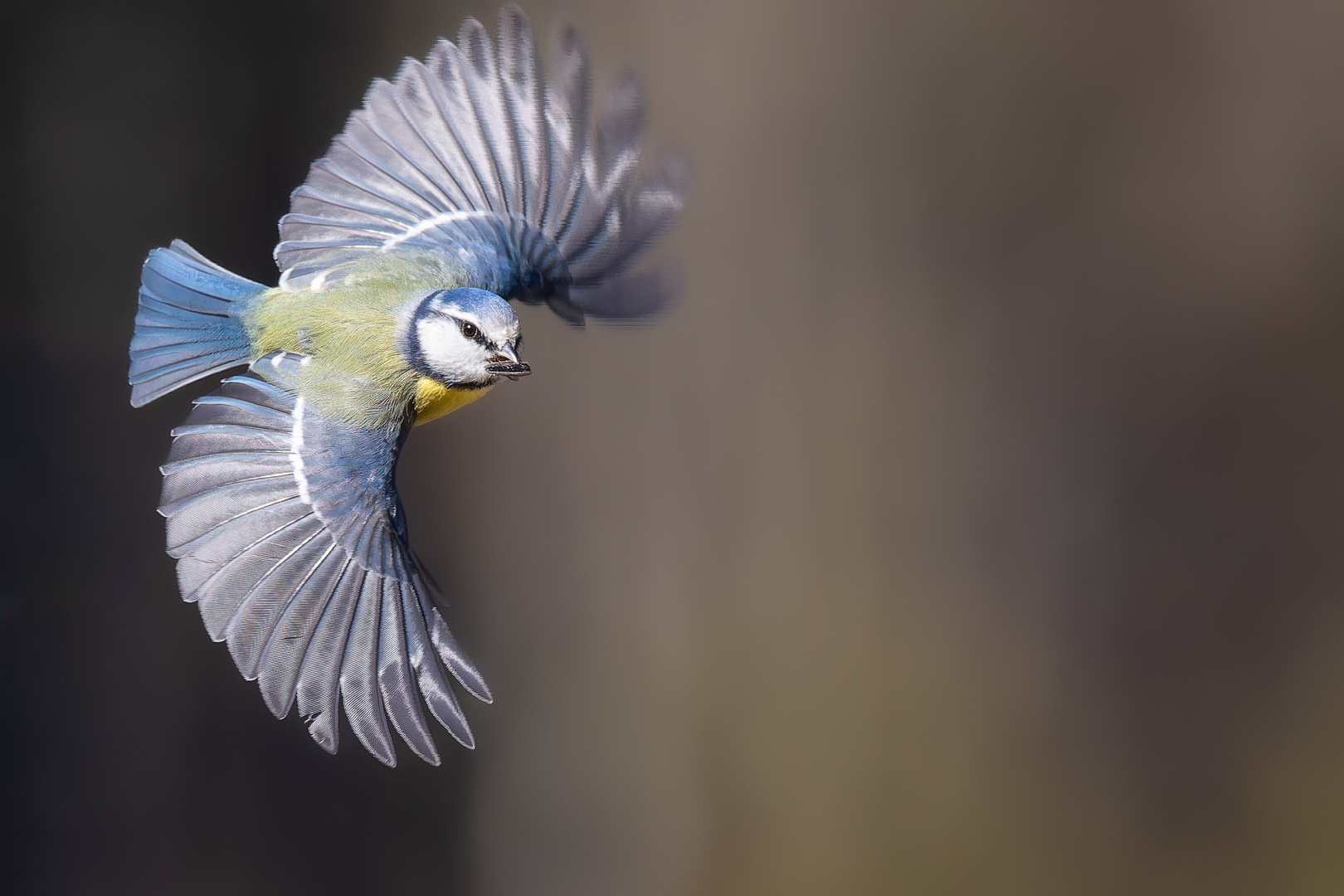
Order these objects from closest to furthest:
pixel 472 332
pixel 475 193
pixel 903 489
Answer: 1. pixel 472 332
2. pixel 475 193
3. pixel 903 489

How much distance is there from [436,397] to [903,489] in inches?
36.6

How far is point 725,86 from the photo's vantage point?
137cm

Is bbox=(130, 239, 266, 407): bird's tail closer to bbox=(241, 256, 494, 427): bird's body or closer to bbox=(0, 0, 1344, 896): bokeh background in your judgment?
bbox=(241, 256, 494, 427): bird's body

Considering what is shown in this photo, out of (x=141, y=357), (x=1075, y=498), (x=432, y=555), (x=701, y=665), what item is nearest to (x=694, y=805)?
(x=701, y=665)

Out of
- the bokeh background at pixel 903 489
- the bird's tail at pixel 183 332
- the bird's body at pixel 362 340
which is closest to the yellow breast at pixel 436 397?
the bird's body at pixel 362 340

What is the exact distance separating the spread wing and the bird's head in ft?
0.18

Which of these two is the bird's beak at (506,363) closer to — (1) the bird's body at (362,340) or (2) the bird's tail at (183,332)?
(1) the bird's body at (362,340)

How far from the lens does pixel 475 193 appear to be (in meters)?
0.73

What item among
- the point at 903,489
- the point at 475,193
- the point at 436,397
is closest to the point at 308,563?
the point at 436,397

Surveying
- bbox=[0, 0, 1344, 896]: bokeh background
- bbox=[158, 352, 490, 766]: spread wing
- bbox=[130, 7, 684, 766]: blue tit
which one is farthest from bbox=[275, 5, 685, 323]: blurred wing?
bbox=[0, 0, 1344, 896]: bokeh background

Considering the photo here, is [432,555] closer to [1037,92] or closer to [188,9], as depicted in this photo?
[188,9]

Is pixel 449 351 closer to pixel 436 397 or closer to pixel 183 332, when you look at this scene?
pixel 436 397

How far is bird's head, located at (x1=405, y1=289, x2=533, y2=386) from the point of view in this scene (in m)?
0.59

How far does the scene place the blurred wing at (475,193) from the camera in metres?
0.65
